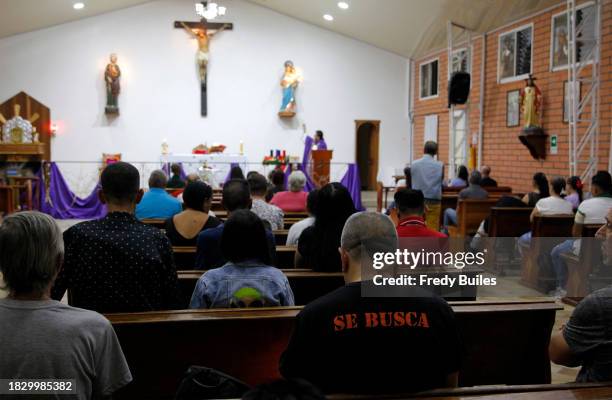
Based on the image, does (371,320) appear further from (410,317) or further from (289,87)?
(289,87)

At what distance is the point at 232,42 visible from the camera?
14180mm

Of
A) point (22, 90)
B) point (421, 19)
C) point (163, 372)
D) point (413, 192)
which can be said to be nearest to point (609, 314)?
point (163, 372)

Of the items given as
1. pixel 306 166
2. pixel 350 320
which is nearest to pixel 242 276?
pixel 350 320

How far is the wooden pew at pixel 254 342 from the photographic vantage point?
2.22m

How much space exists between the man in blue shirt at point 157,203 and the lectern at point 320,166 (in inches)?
A: 258

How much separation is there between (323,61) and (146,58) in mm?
3985

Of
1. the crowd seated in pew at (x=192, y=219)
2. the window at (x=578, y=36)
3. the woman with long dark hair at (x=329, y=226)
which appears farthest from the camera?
the window at (x=578, y=36)

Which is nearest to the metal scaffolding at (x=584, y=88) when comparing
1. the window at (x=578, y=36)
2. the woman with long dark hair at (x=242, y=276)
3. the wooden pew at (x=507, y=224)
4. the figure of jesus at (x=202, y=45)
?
the window at (x=578, y=36)

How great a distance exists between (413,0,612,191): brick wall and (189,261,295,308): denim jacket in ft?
21.2

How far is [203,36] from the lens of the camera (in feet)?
45.4

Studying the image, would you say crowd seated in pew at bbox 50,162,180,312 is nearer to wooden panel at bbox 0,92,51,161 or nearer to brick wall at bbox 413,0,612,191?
brick wall at bbox 413,0,612,191

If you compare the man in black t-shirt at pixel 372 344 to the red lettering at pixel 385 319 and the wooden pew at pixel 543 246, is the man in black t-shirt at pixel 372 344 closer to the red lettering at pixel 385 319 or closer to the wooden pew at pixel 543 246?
the red lettering at pixel 385 319

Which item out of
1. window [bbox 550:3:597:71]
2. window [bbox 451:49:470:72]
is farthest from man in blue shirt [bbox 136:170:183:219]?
window [bbox 451:49:470:72]

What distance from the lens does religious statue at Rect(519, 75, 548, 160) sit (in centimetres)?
890
